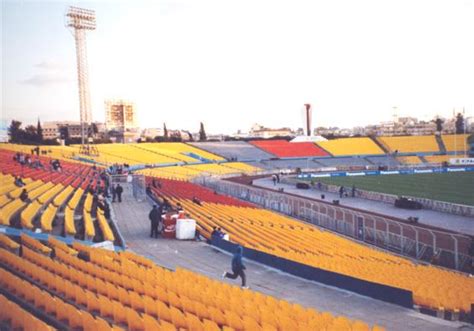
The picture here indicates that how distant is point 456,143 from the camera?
264 ft

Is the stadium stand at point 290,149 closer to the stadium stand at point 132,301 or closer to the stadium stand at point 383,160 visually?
the stadium stand at point 383,160

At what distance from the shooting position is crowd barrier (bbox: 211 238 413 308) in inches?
355

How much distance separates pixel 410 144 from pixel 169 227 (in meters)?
73.9

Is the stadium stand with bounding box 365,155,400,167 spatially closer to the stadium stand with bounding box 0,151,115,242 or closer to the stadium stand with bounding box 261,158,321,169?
the stadium stand with bounding box 261,158,321,169

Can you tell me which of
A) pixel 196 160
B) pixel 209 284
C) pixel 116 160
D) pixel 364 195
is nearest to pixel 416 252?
pixel 209 284

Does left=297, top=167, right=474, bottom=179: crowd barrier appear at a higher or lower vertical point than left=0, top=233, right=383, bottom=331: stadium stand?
lower

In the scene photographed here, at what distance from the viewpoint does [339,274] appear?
10.1 meters

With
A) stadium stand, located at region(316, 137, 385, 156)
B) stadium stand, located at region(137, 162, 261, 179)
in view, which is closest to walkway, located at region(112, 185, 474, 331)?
stadium stand, located at region(137, 162, 261, 179)

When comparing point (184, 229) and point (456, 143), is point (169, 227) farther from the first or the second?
point (456, 143)

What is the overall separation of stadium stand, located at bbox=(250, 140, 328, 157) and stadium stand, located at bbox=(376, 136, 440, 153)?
41.8ft

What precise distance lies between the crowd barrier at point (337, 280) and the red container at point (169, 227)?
303 cm

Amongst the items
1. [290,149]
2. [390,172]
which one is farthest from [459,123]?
[390,172]

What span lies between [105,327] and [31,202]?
12.5m

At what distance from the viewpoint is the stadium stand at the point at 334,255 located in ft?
31.7
